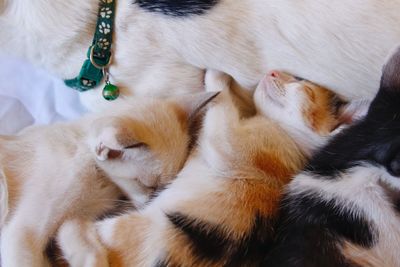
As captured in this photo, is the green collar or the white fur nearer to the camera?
the white fur

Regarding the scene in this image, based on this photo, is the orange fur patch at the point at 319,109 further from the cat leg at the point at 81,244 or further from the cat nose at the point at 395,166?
the cat leg at the point at 81,244

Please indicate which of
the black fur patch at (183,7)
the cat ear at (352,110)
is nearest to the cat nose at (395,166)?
the cat ear at (352,110)

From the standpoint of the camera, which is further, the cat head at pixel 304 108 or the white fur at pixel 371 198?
the cat head at pixel 304 108

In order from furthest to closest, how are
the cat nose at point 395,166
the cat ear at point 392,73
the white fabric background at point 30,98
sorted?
the white fabric background at point 30,98 < the cat ear at point 392,73 < the cat nose at point 395,166

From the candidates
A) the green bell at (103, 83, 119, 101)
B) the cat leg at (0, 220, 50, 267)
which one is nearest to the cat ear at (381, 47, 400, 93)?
the green bell at (103, 83, 119, 101)

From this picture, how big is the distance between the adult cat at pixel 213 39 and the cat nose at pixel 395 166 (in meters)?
0.28

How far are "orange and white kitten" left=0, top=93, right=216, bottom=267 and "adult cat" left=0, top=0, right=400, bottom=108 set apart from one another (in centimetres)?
11

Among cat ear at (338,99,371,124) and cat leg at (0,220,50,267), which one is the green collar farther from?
cat ear at (338,99,371,124)

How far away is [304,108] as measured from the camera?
125 cm

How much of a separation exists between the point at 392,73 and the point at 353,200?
248 millimetres

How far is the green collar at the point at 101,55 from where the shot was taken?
1.30 meters

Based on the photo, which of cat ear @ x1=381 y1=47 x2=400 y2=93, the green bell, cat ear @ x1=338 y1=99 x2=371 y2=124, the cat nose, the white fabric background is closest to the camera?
the cat nose

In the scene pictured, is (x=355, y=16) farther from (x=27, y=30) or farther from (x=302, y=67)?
(x=27, y=30)

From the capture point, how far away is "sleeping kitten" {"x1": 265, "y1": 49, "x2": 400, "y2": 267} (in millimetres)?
1023
